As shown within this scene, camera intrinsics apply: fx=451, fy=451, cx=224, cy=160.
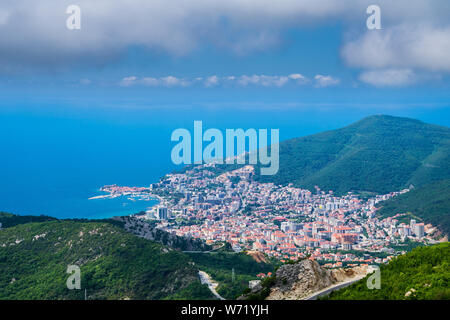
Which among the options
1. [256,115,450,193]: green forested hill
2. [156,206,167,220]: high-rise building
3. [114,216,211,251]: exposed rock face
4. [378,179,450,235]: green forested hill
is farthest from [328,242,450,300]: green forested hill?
[256,115,450,193]: green forested hill

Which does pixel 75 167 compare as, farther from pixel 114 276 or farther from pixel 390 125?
pixel 114 276

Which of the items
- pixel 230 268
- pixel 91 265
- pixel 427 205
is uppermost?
pixel 427 205

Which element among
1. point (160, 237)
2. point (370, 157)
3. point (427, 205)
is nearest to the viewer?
point (160, 237)

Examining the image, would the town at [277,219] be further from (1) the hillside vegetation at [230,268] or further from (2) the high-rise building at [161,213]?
(1) the hillside vegetation at [230,268]

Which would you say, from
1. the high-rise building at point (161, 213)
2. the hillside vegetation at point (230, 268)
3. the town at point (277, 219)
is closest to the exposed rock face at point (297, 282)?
the hillside vegetation at point (230, 268)

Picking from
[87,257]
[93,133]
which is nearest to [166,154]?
[93,133]

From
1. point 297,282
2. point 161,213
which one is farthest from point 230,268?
point 161,213

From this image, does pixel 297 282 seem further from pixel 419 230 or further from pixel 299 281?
pixel 419 230
